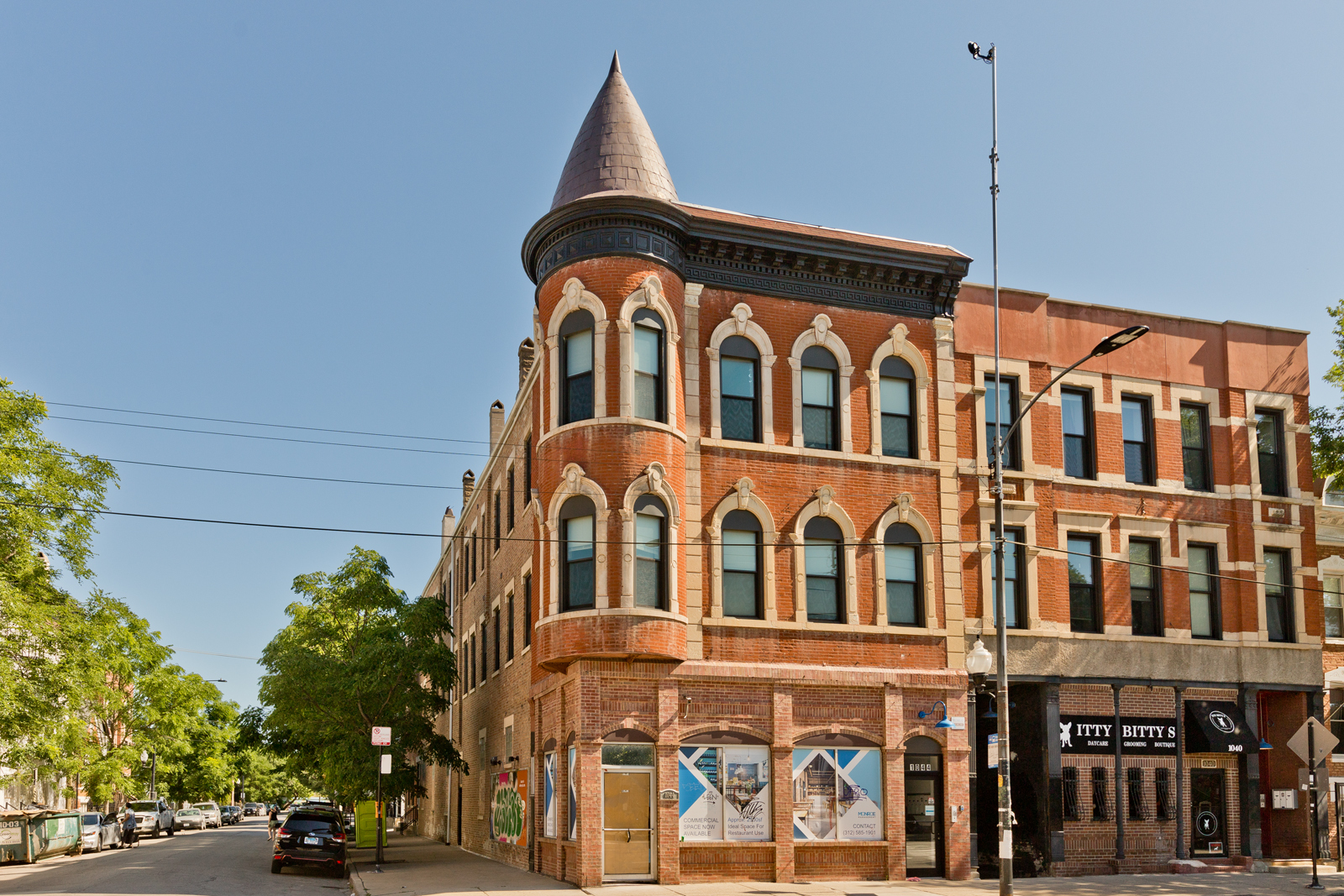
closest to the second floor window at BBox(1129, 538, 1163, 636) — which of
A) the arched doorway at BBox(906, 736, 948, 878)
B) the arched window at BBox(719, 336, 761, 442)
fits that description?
the arched doorway at BBox(906, 736, 948, 878)

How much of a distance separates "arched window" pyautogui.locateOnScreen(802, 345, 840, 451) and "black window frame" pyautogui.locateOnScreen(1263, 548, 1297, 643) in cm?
1180

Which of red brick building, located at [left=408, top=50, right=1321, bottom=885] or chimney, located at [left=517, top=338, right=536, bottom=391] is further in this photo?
chimney, located at [left=517, top=338, right=536, bottom=391]

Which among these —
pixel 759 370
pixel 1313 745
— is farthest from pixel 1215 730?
pixel 759 370

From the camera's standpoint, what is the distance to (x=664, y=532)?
24.1m

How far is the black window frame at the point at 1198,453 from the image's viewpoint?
29.6m

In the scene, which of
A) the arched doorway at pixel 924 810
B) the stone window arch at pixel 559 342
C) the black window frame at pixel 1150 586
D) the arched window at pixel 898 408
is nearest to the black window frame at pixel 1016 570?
the arched window at pixel 898 408

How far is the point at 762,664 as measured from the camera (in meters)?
24.5

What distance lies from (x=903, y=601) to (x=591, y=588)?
6796mm

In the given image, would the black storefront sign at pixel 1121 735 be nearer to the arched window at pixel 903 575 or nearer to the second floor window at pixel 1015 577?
the second floor window at pixel 1015 577

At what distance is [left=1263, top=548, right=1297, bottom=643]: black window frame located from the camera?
29.7m

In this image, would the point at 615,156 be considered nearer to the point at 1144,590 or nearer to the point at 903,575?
the point at 903,575

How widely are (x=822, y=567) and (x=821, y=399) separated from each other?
11.7 feet

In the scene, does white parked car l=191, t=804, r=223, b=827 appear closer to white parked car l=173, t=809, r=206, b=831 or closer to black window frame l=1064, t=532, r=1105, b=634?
white parked car l=173, t=809, r=206, b=831

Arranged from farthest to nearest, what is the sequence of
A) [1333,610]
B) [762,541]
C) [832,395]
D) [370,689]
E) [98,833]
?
[98,833] → [370,689] → [1333,610] → [832,395] → [762,541]
